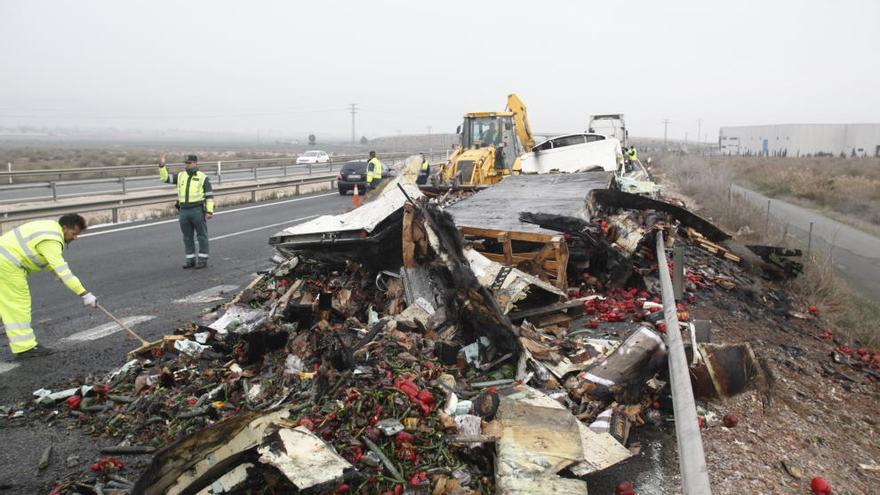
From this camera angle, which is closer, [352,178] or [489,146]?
[489,146]

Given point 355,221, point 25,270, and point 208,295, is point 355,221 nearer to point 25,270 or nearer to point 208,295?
point 208,295

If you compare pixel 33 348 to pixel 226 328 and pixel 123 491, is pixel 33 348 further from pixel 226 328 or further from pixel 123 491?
pixel 123 491

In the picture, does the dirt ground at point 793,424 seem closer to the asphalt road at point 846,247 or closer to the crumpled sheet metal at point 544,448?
the crumpled sheet metal at point 544,448

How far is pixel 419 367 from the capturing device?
4445 mm

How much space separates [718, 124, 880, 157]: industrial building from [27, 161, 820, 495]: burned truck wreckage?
61921 millimetres

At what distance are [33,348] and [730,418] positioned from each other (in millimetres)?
6406

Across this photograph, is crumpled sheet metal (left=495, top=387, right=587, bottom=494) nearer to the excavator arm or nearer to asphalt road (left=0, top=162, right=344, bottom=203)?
the excavator arm

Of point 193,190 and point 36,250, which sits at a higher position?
point 193,190

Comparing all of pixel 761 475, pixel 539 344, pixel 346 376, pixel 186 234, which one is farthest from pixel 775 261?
pixel 186 234

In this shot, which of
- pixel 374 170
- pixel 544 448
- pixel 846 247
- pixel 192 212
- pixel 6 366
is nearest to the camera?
pixel 544 448

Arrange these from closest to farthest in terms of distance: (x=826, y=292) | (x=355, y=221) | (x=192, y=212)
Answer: (x=355, y=221) < (x=826, y=292) < (x=192, y=212)

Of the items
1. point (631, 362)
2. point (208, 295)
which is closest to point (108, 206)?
point (208, 295)

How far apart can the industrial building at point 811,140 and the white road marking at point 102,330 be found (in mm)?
65110

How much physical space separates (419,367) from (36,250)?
14.1 ft
